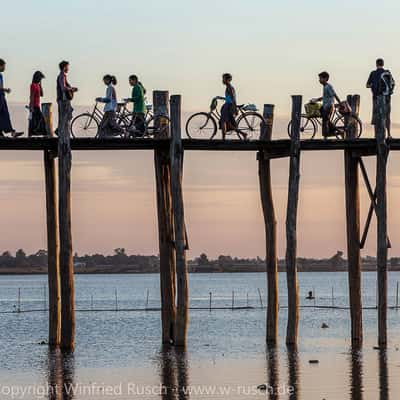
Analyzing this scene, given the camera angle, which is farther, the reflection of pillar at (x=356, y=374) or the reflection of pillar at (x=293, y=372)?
the reflection of pillar at (x=293, y=372)

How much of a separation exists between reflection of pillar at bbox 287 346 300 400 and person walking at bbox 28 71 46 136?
796 cm

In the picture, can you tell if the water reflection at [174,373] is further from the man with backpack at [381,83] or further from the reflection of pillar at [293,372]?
the man with backpack at [381,83]

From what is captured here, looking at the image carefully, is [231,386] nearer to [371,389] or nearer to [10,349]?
[371,389]

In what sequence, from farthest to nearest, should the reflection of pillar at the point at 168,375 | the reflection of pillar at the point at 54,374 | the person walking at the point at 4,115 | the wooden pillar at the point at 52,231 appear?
the wooden pillar at the point at 52,231
the person walking at the point at 4,115
the reflection of pillar at the point at 54,374
the reflection of pillar at the point at 168,375

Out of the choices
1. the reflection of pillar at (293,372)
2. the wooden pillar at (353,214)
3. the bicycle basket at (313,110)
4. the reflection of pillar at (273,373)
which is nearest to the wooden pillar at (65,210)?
the reflection of pillar at (273,373)

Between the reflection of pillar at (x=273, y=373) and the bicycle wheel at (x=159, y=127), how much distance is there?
5.92 metres

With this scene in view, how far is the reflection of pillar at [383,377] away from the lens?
25.2m

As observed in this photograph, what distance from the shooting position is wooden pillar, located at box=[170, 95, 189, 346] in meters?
30.7

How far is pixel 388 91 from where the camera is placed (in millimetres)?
31172

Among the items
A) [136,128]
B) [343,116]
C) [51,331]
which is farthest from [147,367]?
[343,116]

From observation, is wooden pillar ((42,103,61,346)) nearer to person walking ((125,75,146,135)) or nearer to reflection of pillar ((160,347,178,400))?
person walking ((125,75,146,135))

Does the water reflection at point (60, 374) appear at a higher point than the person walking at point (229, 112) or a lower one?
lower

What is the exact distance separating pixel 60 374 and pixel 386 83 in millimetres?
10164

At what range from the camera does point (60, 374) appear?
28.9m
